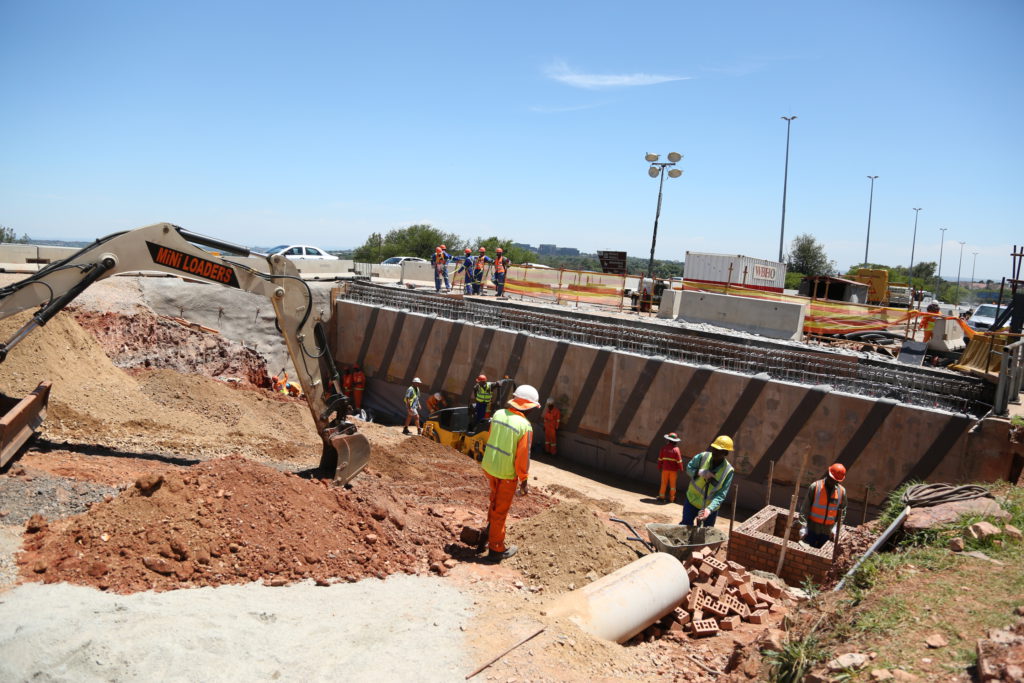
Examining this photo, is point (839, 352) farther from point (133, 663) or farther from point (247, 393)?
point (133, 663)

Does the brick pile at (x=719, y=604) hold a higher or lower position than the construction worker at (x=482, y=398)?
lower

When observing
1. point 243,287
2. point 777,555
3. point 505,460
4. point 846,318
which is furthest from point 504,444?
point 846,318

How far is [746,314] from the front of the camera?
2027cm

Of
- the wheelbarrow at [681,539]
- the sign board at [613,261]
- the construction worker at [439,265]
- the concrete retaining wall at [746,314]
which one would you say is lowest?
the wheelbarrow at [681,539]

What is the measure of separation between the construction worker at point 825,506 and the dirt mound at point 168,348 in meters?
14.8

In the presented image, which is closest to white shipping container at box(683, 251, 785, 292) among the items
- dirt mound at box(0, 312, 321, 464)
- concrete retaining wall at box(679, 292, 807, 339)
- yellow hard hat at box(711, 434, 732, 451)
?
concrete retaining wall at box(679, 292, 807, 339)

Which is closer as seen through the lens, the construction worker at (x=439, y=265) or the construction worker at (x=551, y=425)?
the construction worker at (x=551, y=425)

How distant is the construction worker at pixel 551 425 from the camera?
15312 millimetres

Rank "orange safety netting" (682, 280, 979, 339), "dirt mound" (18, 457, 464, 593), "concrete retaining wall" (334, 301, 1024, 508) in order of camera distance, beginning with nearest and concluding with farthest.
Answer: "dirt mound" (18, 457, 464, 593)
"concrete retaining wall" (334, 301, 1024, 508)
"orange safety netting" (682, 280, 979, 339)

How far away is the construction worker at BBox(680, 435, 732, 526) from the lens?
8062 mm

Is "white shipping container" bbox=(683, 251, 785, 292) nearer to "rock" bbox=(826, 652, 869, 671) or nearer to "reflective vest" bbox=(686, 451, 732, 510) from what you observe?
"reflective vest" bbox=(686, 451, 732, 510)

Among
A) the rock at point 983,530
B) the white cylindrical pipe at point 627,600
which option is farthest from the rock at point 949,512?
the white cylindrical pipe at point 627,600

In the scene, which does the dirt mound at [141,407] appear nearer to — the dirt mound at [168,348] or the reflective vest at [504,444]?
the dirt mound at [168,348]

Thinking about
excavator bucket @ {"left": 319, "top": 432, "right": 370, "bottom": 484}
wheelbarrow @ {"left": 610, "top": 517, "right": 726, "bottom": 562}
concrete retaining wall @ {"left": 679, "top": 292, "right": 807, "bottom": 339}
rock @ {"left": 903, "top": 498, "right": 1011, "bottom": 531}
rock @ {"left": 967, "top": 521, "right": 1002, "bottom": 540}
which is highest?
concrete retaining wall @ {"left": 679, "top": 292, "right": 807, "bottom": 339}
